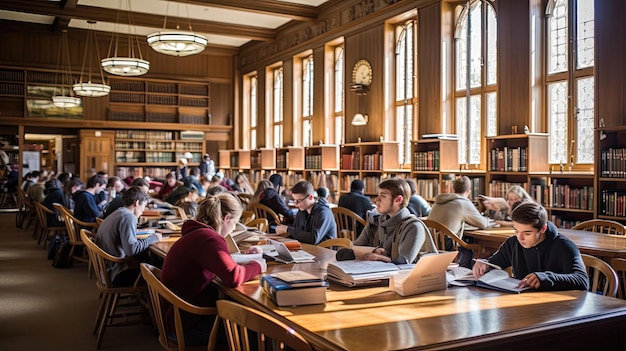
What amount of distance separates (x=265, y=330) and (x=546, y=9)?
655 centimetres

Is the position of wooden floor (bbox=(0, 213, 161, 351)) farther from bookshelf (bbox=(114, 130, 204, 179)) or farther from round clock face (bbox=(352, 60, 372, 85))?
bookshelf (bbox=(114, 130, 204, 179))

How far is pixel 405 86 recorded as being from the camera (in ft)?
31.5

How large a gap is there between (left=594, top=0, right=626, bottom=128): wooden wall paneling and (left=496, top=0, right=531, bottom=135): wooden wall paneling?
104cm

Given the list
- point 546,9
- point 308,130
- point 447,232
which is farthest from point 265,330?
point 308,130

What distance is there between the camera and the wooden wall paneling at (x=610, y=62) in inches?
237

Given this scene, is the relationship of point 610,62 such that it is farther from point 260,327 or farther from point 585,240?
point 260,327

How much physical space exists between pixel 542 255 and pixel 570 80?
4.50 m

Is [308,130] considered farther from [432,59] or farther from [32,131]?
[32,131]

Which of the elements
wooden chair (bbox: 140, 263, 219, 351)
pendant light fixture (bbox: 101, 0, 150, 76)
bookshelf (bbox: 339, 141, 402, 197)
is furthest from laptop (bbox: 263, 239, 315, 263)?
pendant light fixture (bbox: 101, 0, 150, 76)

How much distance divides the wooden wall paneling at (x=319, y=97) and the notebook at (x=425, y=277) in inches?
358

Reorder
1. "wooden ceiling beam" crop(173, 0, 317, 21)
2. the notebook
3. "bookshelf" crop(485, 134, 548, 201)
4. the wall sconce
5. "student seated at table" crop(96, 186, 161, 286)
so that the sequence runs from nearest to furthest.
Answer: the notebook → "student seated at table" crop(96, 186, 161, 286) → "bookshelf" crop(485, 134, 548, 201) → the wall sconce → "wooden ceiling beam" crop(173, 0, 317, 21)

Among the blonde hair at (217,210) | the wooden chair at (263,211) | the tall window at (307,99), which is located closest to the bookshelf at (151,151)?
the tall window at (307,99)

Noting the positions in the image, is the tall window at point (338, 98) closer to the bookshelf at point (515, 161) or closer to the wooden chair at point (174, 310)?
the bookshelf at point (515, 161)

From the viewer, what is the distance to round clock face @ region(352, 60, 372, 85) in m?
10.3
